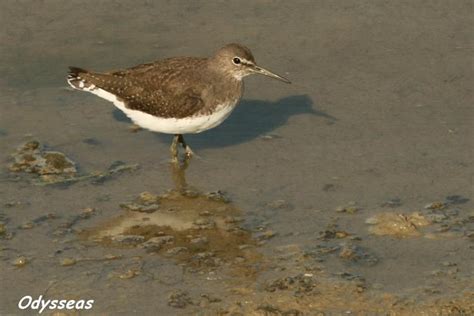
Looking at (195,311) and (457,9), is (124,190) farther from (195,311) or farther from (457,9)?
(457,9)

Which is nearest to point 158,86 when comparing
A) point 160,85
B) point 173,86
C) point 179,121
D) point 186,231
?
point 160,85

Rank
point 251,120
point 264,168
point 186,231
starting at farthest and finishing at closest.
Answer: point 251,120 → point 264,168 → point 186,231

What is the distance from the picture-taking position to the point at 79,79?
1098 centimetres

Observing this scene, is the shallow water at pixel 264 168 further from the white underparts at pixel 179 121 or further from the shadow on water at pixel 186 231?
the white underparts at pixel 179 121

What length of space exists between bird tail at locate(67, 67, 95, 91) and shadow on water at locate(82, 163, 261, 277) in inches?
64.0

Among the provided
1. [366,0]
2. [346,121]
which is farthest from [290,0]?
[346,121]

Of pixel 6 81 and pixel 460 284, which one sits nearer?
pixel 460 284

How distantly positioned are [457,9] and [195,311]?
7027 millimetres

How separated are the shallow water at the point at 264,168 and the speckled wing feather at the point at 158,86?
1.75 ft

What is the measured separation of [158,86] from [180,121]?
1.66ft

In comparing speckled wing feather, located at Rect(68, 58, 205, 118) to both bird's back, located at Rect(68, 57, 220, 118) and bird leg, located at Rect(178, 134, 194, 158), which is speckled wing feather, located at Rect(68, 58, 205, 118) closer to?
bird's back, located at Rect(68, 57, 220, 118)

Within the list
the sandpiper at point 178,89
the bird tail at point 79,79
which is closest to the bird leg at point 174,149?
the sandpiper at point 178,89

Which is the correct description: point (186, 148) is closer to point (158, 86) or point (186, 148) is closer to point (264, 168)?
point (158, 86)

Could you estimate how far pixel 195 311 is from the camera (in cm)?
777
